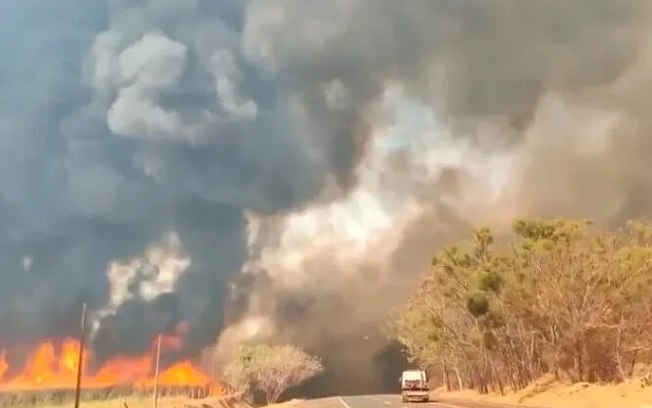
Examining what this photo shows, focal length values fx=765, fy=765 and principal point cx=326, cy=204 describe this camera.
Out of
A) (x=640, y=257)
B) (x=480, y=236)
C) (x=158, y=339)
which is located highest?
(x=480, y=236)

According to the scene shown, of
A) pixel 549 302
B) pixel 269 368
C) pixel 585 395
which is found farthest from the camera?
pixel 269 368

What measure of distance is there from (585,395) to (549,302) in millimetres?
6487

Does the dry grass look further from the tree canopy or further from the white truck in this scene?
the tree canopy

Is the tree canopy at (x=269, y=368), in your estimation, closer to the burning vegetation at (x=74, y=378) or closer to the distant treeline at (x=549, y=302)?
the burning vegetation at (x=74, y=378)

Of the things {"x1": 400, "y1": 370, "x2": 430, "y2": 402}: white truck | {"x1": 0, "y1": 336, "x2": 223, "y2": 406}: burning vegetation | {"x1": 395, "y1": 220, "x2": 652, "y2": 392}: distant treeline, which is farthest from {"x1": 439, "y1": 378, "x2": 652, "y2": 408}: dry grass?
{"x1": 0, "y1": 336, "x2": 223, "y2": 406}: burning vegetation

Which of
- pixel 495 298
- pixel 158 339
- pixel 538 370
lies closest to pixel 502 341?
pixel 538 370

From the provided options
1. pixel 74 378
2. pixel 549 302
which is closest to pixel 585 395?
pixel 549 302

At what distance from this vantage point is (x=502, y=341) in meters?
64.4

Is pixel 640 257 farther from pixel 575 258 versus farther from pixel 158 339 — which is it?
pixel 158 339

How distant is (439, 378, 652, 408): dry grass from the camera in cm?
3956

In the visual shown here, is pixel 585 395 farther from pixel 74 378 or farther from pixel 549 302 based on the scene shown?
pixel 74 378

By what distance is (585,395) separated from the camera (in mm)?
46156

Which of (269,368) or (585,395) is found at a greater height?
(269,368)

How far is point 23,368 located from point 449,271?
41.7 meters
